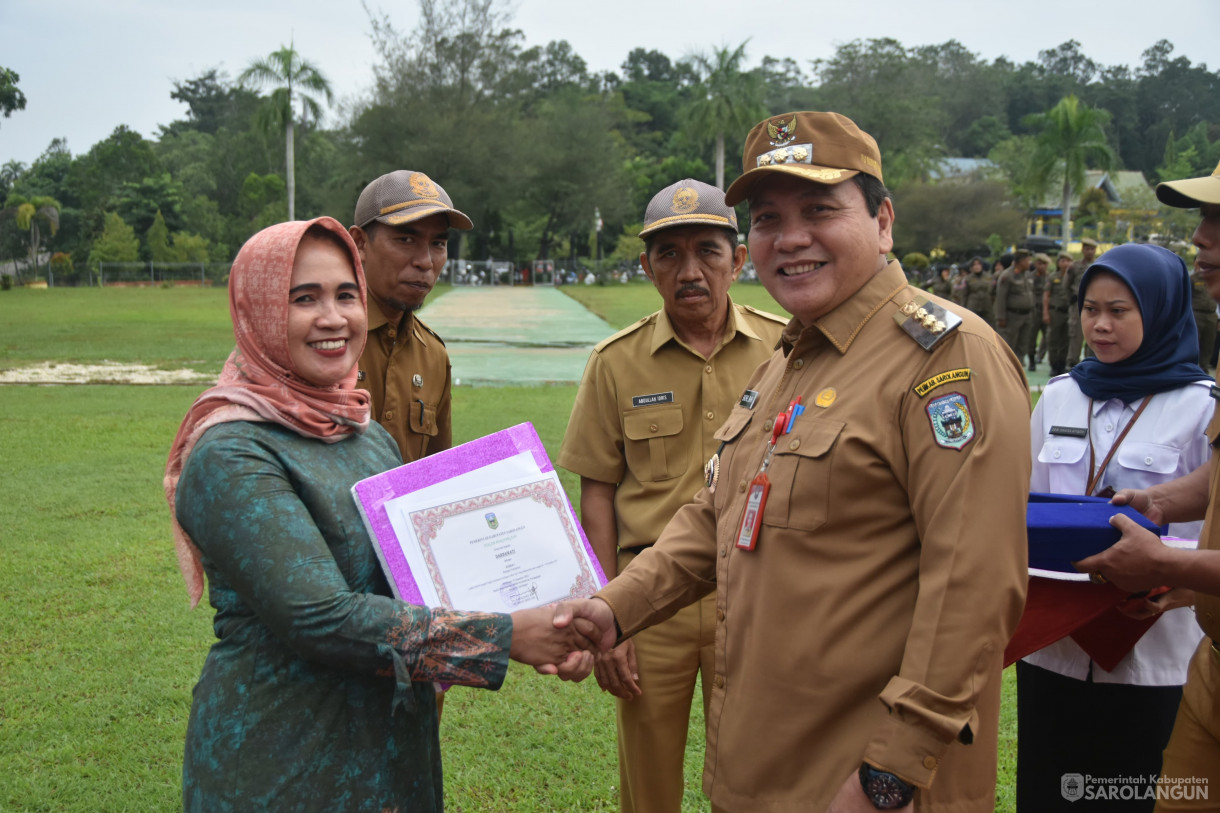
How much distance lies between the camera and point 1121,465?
3027 millimetres

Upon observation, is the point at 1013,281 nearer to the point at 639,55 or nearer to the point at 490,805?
the point at 490,805

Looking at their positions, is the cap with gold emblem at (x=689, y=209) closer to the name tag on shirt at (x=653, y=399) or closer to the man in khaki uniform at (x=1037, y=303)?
the name tag on shirt at (x=653, y=399)

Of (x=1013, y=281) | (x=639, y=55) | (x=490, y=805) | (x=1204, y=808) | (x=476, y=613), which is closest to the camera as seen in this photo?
(x=476, y=613)

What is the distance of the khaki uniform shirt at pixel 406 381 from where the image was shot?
12.4 ft

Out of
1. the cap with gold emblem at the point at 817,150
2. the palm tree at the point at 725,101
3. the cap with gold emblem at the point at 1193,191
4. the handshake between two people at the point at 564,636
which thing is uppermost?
the palm tree at the point at 725,101

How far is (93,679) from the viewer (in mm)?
4609

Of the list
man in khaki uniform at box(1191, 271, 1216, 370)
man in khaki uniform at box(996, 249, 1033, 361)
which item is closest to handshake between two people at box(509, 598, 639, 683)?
man in khaki uniform at box(1191, 271, 1216, 370)

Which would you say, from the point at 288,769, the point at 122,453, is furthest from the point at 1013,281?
the point at 288,769

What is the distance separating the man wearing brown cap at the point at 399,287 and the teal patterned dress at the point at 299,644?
1568 mm

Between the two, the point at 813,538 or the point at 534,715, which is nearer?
the point at 813,538

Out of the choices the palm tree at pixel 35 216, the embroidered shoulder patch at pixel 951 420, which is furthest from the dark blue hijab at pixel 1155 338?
the palm tree at pixel 35 216

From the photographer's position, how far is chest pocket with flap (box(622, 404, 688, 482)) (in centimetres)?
336

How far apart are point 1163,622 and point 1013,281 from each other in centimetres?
1483

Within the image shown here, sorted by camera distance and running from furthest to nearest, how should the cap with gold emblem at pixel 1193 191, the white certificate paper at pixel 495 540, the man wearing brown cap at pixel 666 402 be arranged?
the man wearing brown cap at pixel 666 402 → the cap with gold emblem at pixel 1193 191 → the white certificate paper at pixel 495 540
